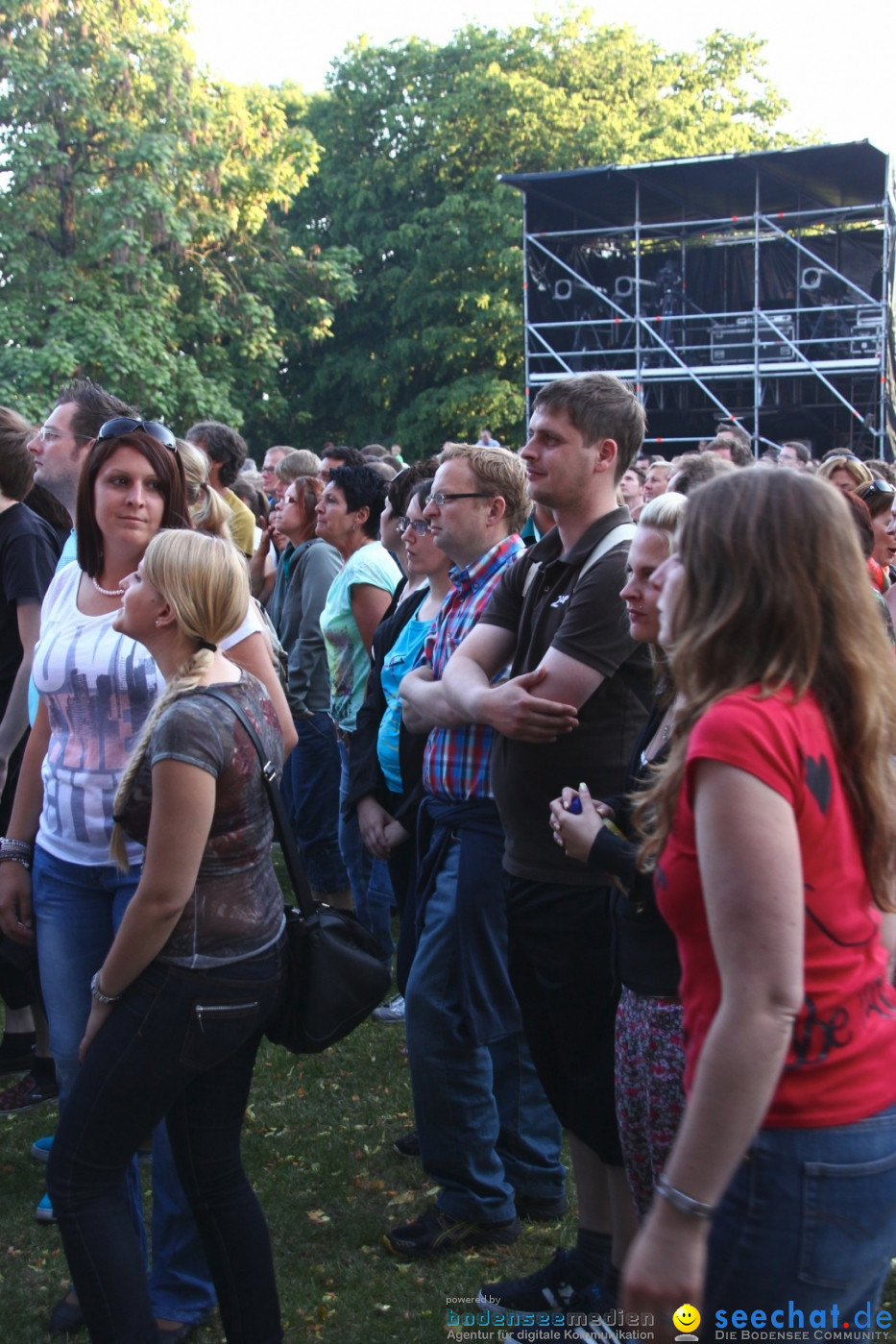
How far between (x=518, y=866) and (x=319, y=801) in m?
3.35

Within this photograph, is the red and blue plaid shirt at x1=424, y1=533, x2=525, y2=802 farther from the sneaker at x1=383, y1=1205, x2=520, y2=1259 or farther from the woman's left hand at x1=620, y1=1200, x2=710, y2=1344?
→ the woman's left hand at x1=620, y1=1200, x2=710, y2=1344

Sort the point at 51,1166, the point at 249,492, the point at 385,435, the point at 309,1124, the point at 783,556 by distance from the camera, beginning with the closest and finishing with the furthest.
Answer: the point at 783,556
the point at 51,1166
the point at 309,1124
the point at 249,492
the point at 385,435

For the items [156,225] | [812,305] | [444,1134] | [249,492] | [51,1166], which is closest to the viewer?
[51,1166]

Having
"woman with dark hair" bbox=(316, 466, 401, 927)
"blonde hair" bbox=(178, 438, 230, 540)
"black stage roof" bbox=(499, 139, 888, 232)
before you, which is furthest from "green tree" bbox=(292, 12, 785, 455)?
"blonde hair" bbox=(178, 438, 230, 540)

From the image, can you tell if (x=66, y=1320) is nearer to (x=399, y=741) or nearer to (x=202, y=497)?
(x=399, y=741)

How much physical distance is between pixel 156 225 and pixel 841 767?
23.3 m

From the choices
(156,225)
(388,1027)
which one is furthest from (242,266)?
(388,1027)

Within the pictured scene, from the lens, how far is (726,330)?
19.2m

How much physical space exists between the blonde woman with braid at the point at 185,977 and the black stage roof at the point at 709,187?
53.9 feet

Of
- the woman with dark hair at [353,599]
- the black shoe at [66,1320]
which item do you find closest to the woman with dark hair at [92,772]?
the black shoe at [66,1320]

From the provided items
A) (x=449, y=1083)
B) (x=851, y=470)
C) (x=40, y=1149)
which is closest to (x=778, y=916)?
(x=449, y=1083)

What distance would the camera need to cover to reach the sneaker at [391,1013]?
16.9 feet

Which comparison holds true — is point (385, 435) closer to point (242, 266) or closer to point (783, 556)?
point (242, 266)

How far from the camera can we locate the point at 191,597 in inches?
99.5
